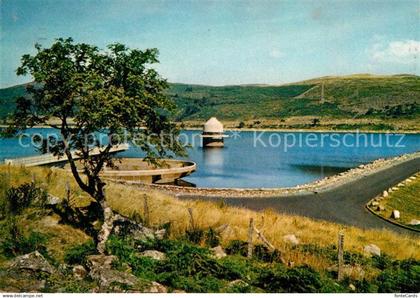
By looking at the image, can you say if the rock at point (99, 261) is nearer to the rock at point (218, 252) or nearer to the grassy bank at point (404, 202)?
the rock at point (218, 252)

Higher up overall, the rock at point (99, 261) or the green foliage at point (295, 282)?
the rock at point (99, 261)

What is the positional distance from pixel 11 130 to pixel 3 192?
2262mm

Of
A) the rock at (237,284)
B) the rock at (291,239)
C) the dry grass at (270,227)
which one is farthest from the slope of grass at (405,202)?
the rock at (237,284)

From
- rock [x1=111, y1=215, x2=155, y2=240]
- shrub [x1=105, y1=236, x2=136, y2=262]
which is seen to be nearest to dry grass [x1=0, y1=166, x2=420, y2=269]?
rock [x1=111, y1=215, x2=155, y2=240]

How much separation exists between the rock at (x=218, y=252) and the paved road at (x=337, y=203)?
40.3 feet

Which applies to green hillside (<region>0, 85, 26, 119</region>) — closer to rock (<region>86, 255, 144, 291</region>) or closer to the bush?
rock (<region>86, 255, 144, 291</region>)

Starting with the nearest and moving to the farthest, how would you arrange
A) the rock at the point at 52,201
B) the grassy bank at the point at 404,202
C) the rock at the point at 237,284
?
the rock at the point at 237,284, the rock at the point at 52,201, the grassy bank at the point at 404,202

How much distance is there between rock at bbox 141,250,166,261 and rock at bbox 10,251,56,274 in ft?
8.03

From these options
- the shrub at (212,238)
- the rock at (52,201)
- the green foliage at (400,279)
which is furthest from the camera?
the rock at (52,201)

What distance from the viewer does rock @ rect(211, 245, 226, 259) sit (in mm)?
12603

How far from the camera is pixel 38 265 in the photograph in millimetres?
10164

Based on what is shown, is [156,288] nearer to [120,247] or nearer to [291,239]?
[120,247]

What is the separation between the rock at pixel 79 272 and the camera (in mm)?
10320

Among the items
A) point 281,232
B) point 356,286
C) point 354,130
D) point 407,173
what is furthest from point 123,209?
point 354,130
